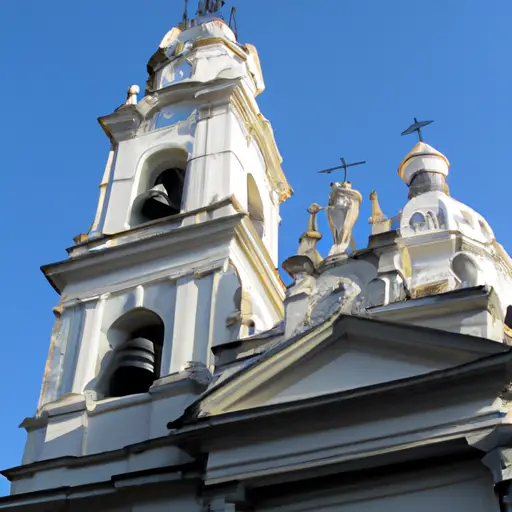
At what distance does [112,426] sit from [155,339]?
1.88m

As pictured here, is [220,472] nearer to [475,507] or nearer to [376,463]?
[376,463]

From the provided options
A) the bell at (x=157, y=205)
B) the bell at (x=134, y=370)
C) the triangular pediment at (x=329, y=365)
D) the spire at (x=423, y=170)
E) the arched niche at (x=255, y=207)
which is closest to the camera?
the triangular pediment at (x=329, y=365)

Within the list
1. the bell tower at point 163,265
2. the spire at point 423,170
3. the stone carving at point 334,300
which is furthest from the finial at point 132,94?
the stone carving at point 334,300

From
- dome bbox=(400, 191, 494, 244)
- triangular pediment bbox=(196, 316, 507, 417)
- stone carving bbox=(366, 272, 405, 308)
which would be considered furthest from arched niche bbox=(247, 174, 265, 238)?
triangular pediment bbox=(196, 316, 507, 417)

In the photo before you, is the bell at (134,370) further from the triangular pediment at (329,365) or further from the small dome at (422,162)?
the small dome at (422,162)

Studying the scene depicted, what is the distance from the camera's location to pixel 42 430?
1331cm

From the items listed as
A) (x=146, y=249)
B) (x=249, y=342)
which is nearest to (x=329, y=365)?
(x=249, y=342)

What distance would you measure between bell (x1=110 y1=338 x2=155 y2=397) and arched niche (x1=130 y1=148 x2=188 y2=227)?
2.30 metres

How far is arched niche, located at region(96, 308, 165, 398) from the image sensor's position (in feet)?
45.1

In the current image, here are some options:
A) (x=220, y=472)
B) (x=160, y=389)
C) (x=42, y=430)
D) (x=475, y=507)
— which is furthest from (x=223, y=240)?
(x=475, y=507)

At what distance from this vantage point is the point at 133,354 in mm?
13875

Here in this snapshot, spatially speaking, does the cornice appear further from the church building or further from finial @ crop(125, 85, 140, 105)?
finial @ crop(125, 85, 140, 105)

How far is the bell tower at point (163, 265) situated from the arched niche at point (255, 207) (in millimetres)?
22

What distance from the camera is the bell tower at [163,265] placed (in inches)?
509
